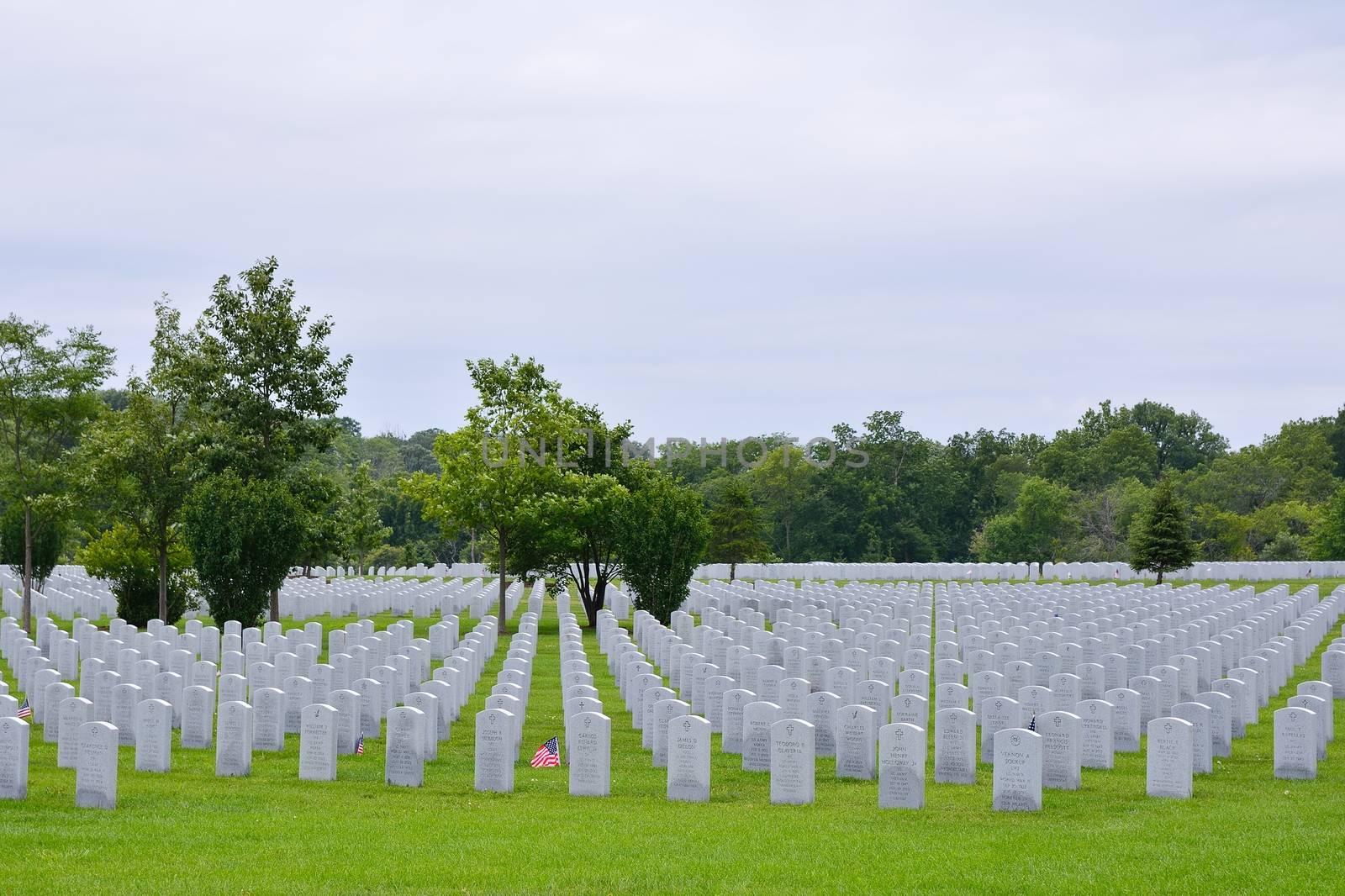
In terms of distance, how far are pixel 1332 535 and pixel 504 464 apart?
43.8 meters

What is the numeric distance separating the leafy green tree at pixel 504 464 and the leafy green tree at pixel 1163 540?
2375cm

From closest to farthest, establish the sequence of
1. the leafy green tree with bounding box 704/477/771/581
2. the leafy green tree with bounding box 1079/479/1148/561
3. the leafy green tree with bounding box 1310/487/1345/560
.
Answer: the leafy green tree with bounding box 704/477/771/581
the leafy green tree with bounding box 1310/487/1345/560
the leafy green tree with bounding box 1079/479/1148/561

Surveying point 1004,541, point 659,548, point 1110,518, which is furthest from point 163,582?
point 1110,518

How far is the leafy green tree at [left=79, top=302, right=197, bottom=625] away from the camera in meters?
32.0

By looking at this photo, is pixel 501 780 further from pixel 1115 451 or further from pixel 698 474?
pixel 1115 451

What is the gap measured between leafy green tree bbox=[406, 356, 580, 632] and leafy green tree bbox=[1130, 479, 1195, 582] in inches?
935

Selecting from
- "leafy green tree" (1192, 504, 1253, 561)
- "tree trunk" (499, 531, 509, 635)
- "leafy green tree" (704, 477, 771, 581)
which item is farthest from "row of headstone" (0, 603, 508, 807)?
"leafy green tree" (1192, 504, 1253, 561)

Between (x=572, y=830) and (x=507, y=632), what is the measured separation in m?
26.1

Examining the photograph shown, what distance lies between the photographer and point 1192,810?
12281mm

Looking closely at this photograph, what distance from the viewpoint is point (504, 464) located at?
36.2 meters

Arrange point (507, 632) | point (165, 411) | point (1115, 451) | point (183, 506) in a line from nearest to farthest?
point (183, 506)
point (165, 411)
point (507, 632)
point (1115, 451)

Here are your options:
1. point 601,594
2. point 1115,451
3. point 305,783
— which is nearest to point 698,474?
point 1115,451

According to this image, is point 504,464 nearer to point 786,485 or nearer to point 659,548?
point 659,548

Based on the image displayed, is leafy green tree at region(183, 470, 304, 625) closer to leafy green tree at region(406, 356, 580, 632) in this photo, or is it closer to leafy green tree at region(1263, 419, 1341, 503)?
leafy green tree at region(406, 356, 580, 632)
